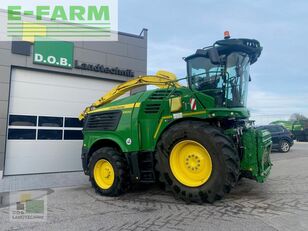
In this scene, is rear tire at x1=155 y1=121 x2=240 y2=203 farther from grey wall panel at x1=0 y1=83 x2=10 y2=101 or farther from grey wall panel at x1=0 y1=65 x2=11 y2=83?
grey wall panel at x1=0 y1=65 x2=11 y2=83

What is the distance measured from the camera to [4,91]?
9055 millimetres

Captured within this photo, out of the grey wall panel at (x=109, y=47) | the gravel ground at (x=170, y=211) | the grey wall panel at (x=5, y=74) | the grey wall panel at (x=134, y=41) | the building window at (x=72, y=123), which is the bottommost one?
the gravel ground at (x=170, y=211)

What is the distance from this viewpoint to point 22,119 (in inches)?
374

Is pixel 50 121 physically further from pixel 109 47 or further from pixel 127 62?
pixel 127 62

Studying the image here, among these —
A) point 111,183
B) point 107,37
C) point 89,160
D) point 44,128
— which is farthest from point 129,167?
point 107,37

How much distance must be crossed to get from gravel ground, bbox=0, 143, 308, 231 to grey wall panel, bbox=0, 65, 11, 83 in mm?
3715

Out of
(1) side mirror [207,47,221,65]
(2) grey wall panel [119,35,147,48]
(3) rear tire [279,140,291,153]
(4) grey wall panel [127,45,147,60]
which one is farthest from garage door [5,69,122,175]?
(3) rear tire [279,140,291,153]

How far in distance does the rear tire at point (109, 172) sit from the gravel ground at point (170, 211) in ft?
0.66

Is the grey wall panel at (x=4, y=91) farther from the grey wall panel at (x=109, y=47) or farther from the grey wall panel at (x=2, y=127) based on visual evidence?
the grey wall panel at (x=109, y=47)

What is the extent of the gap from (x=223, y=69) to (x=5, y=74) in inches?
265

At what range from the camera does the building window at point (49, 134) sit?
9773 millimetres

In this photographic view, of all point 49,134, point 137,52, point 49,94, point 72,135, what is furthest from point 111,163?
point 137,52

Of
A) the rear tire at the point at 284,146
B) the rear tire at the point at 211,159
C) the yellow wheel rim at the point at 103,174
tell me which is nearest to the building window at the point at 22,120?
the yellow wheel rim at the point at 103,174

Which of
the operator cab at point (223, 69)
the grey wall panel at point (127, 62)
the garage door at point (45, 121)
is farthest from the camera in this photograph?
the grey wall panel at point (127, 62)
